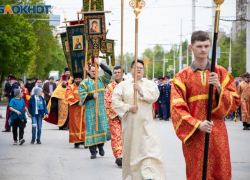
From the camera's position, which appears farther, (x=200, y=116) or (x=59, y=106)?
(x=59, y=106)

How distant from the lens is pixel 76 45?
15375mm

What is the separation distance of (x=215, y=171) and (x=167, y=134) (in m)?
11.6

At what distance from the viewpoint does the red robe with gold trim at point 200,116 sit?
520cm

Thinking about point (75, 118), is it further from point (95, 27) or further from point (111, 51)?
point (95, 27)

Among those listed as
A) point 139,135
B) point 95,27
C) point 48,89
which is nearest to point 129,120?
point 139,135

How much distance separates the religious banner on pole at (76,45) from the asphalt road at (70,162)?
7.47ft

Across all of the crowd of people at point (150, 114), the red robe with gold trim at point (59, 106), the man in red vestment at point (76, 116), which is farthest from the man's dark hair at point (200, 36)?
the red robe with gold trim at point (59, 106)

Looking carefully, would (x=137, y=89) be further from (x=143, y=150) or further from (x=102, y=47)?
(x=102, y=47)

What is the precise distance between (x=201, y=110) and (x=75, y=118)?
8.84 meters

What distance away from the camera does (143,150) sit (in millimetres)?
7660

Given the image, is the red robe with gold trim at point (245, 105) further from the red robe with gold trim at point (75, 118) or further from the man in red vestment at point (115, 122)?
the man in red vestment at point (115, 122)

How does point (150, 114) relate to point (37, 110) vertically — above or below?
above

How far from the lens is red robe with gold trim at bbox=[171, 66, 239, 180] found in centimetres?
520

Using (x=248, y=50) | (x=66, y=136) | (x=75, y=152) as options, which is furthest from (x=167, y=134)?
(x=248, y=50)
